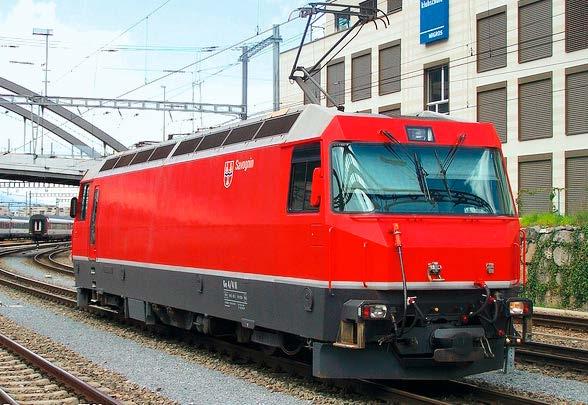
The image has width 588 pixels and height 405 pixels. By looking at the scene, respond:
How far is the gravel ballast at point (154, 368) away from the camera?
9.26 m

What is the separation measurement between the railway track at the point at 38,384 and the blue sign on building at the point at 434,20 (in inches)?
878

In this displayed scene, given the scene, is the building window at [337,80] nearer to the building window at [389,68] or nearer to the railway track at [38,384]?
the building window at [389,68]

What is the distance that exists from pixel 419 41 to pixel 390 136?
77.0ft

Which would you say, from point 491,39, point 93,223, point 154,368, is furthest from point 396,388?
point 491,39

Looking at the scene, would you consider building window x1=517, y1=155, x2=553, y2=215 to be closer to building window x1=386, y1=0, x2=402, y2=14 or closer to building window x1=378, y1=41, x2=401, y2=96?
building window x1=378, y1=41, x2=401, y2=96

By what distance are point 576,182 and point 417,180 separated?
1890 centimetres

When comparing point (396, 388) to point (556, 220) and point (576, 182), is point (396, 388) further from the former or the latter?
point (576, 182)

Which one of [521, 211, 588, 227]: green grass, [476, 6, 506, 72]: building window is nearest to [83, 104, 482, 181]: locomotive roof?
[521, 211, 588, 227]: green grass

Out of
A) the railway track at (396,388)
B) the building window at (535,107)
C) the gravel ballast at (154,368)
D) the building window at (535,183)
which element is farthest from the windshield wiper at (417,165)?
the building window at (535,107)

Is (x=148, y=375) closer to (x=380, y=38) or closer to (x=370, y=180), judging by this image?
(x=370, y=180)

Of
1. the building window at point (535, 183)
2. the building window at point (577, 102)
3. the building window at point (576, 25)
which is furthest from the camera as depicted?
the building window at point (535, 183)

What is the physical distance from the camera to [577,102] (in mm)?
25734

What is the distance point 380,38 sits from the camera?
3406 centimetres

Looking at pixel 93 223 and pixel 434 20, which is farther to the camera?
pixel 434 20
